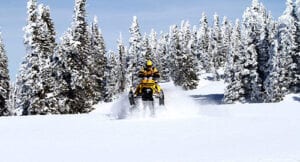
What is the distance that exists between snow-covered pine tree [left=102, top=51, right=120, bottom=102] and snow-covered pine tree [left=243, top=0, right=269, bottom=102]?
2717 centimetres

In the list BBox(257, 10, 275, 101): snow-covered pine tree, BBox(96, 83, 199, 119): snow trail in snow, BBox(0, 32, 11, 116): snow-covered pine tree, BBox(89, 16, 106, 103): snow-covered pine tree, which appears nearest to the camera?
BBox(96, 83, 199, 119): snow trail in snow

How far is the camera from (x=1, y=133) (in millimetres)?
17922

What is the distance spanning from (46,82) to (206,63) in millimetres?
79082

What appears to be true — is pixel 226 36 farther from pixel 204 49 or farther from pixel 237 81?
pixel 237 81

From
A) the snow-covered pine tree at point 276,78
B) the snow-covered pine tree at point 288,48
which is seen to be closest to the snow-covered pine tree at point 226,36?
the snow-covered pine tree at point 288,48

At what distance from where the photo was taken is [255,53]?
56.2 meters

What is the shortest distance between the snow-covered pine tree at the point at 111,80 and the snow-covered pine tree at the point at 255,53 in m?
27.2

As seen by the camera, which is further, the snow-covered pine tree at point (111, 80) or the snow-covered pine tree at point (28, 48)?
the snow-covered pine tree at point (111, 80)

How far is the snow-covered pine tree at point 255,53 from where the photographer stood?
55656mm

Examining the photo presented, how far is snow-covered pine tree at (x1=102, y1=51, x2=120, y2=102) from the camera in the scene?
79.2 m

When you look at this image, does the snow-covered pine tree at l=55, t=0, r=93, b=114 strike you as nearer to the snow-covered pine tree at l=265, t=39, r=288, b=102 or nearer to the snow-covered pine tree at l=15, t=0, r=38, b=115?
the snow-covered pine tree at l=15, t=0, r=38, b=115

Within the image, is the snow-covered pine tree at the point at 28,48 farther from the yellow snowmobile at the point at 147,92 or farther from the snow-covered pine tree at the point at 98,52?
the snow-covered pine tree at the point at 98,52

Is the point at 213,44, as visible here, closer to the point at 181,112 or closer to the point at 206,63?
the point at 206,63

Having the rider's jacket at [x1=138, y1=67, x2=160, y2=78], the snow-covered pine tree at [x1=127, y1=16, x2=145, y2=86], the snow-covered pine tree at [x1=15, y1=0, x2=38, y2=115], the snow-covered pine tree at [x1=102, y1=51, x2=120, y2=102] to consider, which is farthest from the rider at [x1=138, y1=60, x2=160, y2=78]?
the snow-covered pine tree at [x1=102, y1=51, x2=120, y2=102]
